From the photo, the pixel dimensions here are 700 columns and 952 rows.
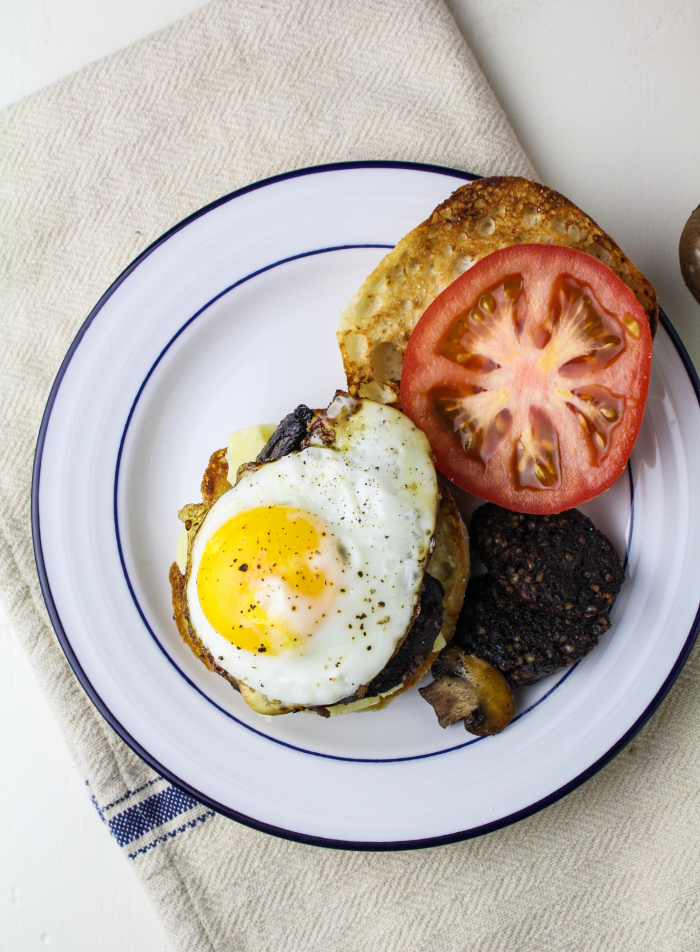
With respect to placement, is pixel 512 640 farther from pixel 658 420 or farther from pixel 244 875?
pixel 244 875

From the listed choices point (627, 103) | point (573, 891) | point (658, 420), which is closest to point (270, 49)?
point (627, 103)

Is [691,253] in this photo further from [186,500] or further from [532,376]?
[186,500]

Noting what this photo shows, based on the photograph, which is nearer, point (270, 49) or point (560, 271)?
point (560, 271)

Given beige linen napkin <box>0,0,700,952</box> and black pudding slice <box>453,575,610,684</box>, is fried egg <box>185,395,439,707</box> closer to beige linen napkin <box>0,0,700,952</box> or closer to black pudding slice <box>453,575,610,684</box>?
black pudding slice <box>453,575,610,684</box>

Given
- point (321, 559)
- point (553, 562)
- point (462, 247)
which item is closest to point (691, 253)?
point (462, 247)

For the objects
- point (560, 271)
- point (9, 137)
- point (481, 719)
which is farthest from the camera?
point (9, 137)

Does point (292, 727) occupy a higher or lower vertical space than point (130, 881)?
higher

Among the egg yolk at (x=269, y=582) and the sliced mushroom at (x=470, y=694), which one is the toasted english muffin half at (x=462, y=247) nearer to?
the egg yolk at (x=269, y=582)
